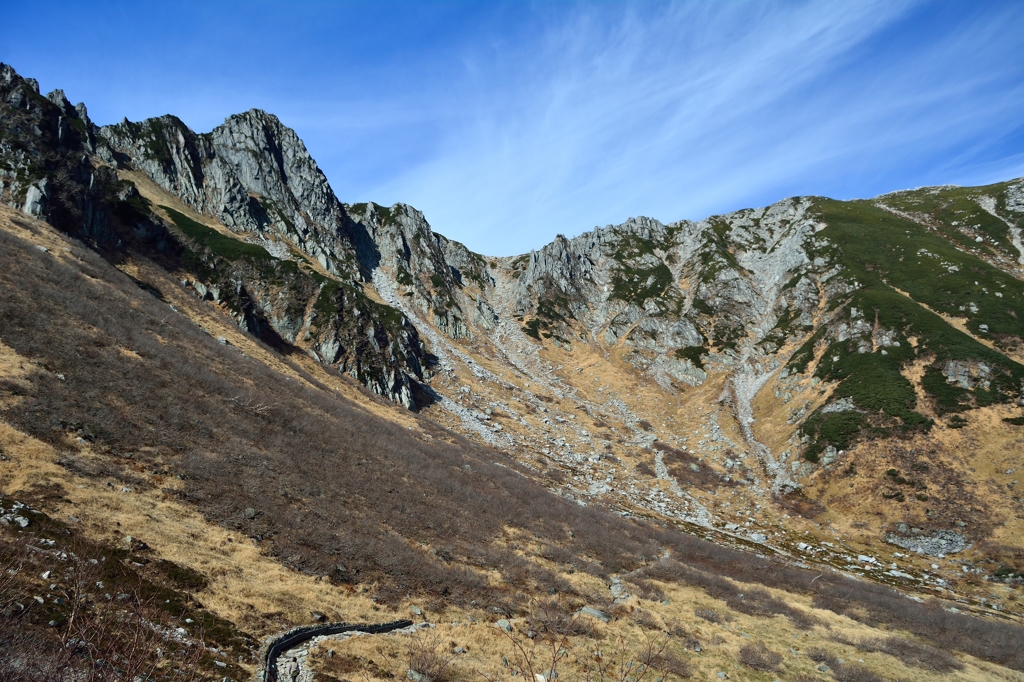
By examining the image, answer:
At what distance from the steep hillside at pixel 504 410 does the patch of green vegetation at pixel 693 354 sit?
21.3 inches

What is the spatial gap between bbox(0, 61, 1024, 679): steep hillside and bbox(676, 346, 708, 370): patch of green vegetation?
540mm

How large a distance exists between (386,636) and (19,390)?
640 inches

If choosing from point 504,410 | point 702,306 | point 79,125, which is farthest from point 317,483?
point 79,125

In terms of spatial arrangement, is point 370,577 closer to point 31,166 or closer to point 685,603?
point 685,603

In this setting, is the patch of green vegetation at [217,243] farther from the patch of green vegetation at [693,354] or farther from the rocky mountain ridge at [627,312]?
the patch of green vegetation at [693,354]

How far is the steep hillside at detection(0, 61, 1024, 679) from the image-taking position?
51.8ft

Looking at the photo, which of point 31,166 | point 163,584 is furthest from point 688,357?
point 31,166

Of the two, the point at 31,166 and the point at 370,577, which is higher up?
the point at 31,166

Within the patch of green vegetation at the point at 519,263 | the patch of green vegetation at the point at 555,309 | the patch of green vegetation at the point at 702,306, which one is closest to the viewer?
the patch of green vegetation at the point at 702,306

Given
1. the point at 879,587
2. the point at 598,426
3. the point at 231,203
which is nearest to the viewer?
the point at 879,587

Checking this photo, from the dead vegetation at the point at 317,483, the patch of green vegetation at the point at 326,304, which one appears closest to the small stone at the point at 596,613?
the dead vegetation at the point at 317,483

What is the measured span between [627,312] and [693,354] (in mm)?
23707

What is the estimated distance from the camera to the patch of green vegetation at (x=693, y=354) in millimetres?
87000

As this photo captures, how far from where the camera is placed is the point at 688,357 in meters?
88.8
